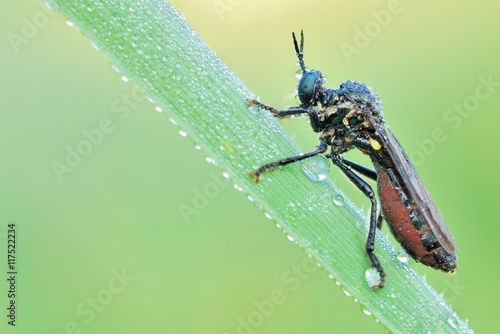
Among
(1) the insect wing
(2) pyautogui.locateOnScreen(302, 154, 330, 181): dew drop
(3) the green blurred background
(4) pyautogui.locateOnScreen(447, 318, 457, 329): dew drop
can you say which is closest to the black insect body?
(1) the insect wing

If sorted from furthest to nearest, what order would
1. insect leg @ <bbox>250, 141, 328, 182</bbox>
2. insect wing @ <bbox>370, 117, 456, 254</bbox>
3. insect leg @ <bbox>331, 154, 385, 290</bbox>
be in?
insect wing @ <bbox>370, 117, 456, 254</bbox> → insect leg @ <bbox>331, 154, 385, 290</bbox> → insect leg @ <bbox>250, 141, 328, 182</bbox>

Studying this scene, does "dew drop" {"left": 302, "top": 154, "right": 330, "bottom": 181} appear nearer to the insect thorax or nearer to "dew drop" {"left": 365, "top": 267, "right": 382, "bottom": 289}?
"dew drop" {"left": 365, "top": 267, "right": 382, "bottom": 289}

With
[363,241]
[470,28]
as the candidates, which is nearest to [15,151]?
[363,241]

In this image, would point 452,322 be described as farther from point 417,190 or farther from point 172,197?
point 172,197

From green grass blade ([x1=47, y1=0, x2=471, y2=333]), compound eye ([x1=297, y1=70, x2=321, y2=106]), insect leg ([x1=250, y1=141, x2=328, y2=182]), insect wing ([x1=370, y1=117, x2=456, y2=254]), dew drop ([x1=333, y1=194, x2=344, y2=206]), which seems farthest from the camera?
compound eye ([x1=297, y1=70, x2=321, y2=106])

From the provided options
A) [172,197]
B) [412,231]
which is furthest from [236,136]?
[172,197]

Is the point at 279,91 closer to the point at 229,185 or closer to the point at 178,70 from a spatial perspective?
the point at 229,185

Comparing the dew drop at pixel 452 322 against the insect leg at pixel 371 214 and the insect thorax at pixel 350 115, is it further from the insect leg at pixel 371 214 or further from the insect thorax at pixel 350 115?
the insect thorax at pixel 350 115
